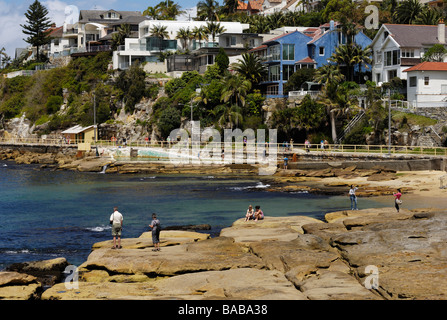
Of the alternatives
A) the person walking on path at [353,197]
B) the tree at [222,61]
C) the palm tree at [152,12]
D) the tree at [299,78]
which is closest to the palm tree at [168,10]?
the palm tree at [152,12]

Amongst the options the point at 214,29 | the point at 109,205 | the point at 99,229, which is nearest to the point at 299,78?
the point at 214,29

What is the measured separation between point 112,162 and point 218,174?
14.4 metres

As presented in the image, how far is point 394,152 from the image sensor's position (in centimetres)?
5684

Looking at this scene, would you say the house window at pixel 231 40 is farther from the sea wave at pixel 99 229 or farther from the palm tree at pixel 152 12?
the sea wave at pixel 99 229

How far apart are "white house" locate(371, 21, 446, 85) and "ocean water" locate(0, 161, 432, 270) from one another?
28171 mm

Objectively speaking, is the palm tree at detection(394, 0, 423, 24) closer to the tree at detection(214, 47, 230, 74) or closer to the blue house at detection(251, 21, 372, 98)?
the blue house at detection(251, 21, 372, 98)

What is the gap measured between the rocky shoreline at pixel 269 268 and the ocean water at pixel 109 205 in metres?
5.00

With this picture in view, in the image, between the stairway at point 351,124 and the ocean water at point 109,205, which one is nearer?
the ocean water at point 109,205

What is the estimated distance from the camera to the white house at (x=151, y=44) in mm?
101812

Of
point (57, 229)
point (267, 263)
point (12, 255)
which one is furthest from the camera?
point (57, 229)

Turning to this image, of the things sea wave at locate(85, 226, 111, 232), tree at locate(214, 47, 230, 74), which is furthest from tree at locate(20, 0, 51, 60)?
sea wave at locate(85, 226, 111, 232)

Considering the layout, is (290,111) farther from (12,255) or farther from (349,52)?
(12,255)

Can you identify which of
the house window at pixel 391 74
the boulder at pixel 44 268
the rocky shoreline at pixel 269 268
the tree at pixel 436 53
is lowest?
the boulder at pixel 44 268
